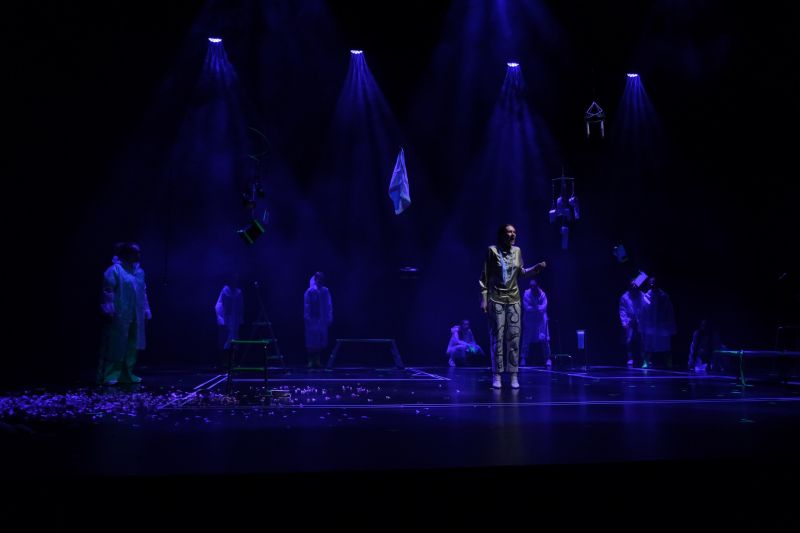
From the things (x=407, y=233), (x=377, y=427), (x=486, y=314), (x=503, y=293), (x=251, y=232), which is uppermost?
(x=407, y=233)

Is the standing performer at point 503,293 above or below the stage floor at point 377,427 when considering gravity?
above

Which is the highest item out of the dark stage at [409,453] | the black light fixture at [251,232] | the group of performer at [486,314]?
the black light fixture at [251,232]

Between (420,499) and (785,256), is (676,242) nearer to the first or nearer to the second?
(785,256)

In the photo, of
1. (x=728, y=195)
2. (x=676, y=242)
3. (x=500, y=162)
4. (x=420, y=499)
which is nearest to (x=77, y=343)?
(x=500, y=162)

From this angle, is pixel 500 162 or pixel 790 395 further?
pixel 500 162

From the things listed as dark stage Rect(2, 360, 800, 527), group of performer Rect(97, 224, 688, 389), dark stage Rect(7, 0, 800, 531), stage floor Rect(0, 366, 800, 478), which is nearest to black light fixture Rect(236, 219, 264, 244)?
dark stage Rect(7, 0, 800, 531)

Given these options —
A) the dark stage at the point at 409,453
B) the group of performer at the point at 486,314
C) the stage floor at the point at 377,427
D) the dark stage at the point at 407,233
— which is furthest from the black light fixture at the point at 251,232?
the dark stage at the point at 409,453

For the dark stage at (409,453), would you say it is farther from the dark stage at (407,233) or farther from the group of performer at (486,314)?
the group of performer at (486,314)

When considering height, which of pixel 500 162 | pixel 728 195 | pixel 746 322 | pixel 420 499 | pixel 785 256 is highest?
pixel 500 162

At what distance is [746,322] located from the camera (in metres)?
14.6

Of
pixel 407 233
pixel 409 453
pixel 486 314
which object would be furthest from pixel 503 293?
pixel 407 233

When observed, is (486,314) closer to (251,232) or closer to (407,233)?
(251,232)

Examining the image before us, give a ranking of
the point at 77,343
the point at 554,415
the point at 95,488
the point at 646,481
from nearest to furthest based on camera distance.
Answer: the point at 95,488 < the point at 646,481 < the point at 554,415 < the point at 77,343

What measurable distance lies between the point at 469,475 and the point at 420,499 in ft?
0.84
